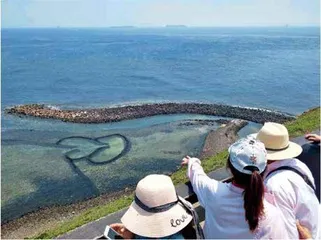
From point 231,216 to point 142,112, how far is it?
30.8m

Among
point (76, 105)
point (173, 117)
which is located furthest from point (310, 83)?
point (76, 105)

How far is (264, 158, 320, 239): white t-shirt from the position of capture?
2857mm

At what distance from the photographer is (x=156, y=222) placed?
92.7 inches

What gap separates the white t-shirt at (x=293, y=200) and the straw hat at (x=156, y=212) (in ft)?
2.89

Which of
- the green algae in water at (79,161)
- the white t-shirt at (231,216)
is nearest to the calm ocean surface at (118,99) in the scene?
the green algae in water at (79,161)

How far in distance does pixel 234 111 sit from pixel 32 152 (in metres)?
18.3

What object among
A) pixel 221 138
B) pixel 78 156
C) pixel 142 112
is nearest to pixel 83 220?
pixel 78 156

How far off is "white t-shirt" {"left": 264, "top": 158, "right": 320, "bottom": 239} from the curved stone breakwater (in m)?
28.2

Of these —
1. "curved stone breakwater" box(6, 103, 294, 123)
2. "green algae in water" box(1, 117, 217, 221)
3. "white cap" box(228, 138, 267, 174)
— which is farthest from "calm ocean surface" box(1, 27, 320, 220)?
"white cap" box(228, 138, 267, 174)

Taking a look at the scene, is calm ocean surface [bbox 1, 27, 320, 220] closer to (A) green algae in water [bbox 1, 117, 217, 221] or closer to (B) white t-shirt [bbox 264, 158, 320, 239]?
(A) green algae in water [bbox 1, 117, 217, 221]

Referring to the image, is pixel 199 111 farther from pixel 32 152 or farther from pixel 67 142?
pixel 32 152

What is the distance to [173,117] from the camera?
3228 cm

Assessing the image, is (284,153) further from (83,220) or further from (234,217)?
(83,220)

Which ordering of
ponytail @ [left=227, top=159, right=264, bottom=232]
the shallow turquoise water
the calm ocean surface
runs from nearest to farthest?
ponytail @ [left=227, top=159, right=264, bottom=232] → the shallow turquoise water → the calm ocean surface
